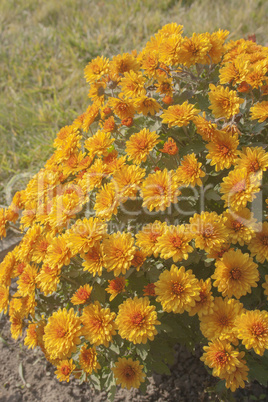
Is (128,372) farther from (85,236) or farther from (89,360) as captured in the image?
(85,236)

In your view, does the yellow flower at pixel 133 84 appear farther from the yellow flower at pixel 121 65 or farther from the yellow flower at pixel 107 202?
the yellow flower at pixel 107 202

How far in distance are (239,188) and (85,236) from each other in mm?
648

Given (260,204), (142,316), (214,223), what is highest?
(214,223)

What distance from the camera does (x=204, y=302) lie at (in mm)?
1474

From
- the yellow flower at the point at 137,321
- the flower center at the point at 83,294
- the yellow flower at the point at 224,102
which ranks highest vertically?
the yellow flower at the point at 224,102

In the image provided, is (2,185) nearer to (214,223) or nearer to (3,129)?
(3,129)

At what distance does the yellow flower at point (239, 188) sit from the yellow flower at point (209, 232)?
100 mm

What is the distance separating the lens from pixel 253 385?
7.09 ft

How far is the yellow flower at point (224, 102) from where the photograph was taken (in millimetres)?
1559

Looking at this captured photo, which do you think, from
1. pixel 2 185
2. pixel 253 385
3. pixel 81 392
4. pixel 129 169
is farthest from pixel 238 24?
pixel 81 392

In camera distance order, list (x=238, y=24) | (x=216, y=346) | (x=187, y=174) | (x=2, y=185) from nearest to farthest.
Answer: (x=216, y=346) → (x=187, y=174) → (x=2, y=185) → (x=238, y=24)

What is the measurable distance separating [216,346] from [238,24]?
4.19 meters

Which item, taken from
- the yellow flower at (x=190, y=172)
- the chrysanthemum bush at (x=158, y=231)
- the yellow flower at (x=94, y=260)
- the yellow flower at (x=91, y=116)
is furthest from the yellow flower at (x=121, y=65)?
the yellow flower at (x=94, y=260)

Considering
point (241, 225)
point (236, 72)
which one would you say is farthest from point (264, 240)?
point (236, 72)
